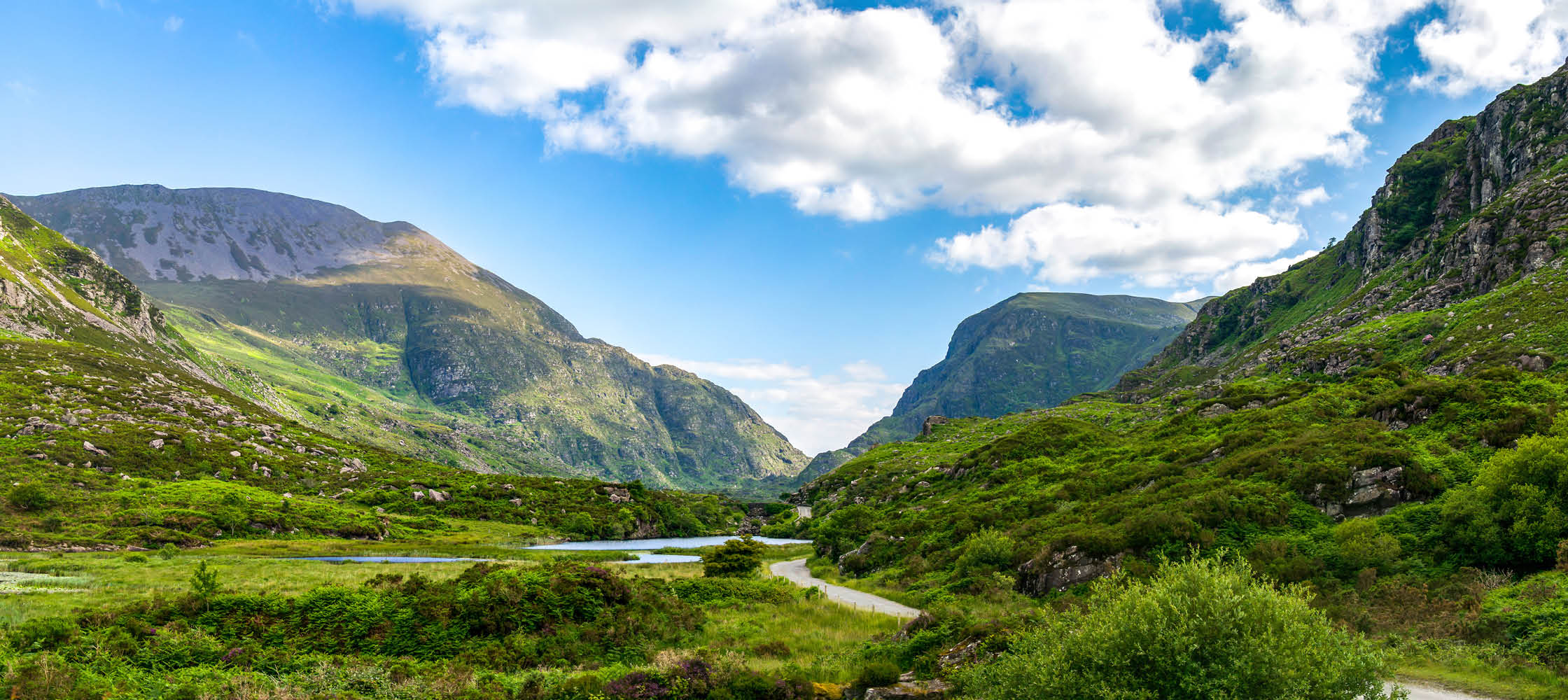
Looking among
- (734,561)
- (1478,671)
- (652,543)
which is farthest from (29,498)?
(1478,671)

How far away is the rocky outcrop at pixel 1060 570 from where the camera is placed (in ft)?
111

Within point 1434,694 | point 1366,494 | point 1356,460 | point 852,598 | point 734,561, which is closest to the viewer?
point 1434,694

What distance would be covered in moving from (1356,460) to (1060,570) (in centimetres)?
1663

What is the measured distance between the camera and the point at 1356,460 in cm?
3438

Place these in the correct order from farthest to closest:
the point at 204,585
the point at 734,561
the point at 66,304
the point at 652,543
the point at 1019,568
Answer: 1. the point at 66,304
2. the point at 652,543
3. the point at 734,561
4. the point at 1019,568
5. the point at 204,585

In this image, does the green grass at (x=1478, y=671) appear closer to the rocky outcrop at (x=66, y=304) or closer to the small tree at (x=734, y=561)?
the small tree at (x=734, y=561)

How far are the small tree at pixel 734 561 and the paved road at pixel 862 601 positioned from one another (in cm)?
441

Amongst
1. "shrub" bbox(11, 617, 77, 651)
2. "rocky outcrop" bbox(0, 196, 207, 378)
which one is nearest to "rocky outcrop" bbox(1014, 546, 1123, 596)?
"shrub" bbox(11, 617, 77, 651)

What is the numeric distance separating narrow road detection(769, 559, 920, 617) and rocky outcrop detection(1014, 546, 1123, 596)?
6618 millimetres

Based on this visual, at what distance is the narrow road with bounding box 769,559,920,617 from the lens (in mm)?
38781

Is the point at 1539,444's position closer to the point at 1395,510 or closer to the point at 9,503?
the point at 1395,510

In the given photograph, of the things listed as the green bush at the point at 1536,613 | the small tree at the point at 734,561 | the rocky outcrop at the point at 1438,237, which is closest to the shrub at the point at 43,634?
the small tree at the point at 734,561

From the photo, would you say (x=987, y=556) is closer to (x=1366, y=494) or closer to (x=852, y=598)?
(x=852, y=598)

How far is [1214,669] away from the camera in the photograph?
41.5ft
